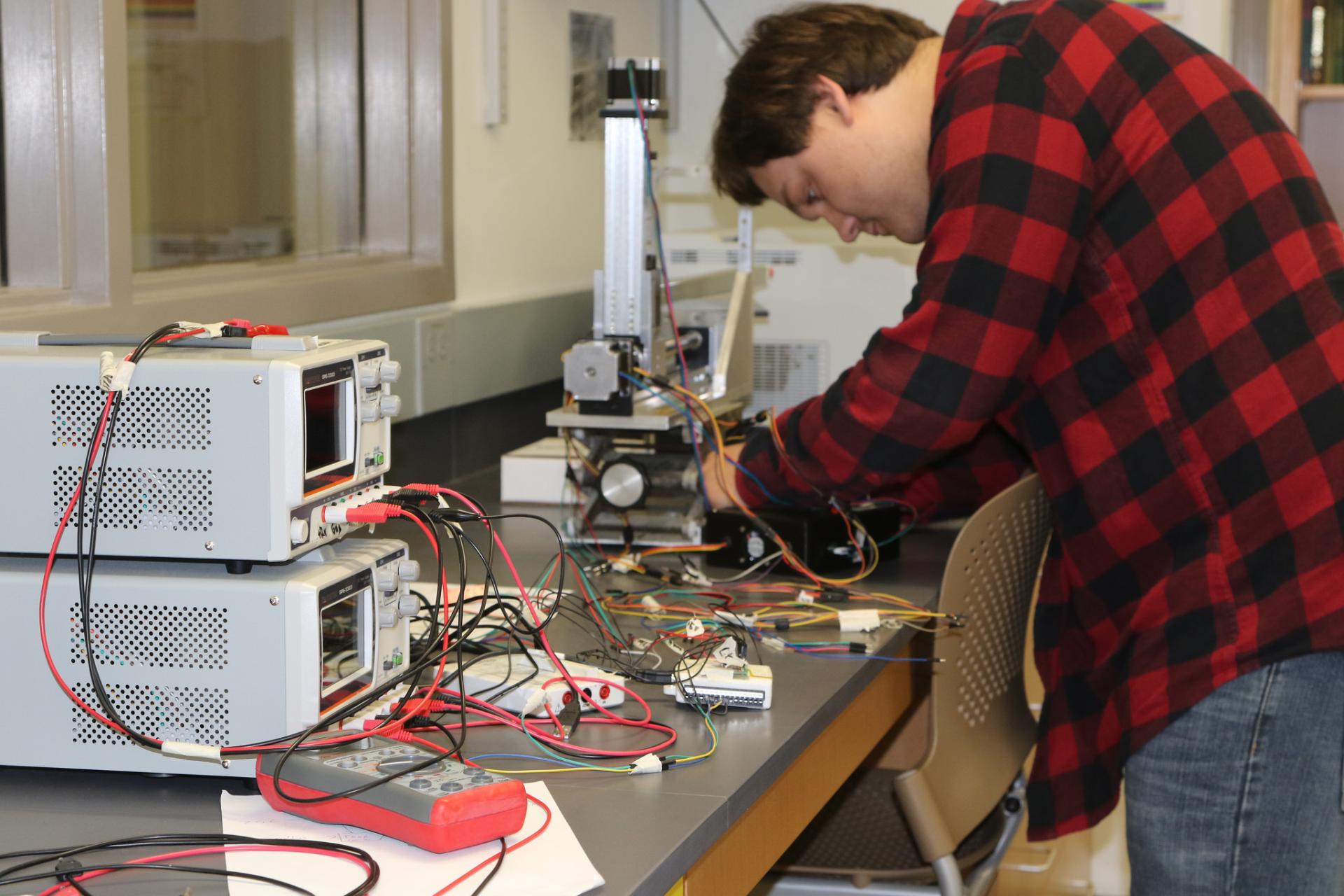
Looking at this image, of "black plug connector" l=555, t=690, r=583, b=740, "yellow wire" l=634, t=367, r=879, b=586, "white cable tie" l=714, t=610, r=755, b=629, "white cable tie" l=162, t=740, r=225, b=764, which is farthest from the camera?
"yellow wire" l=634, t=367, r=879, b=586

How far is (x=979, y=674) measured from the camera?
5.75 ft

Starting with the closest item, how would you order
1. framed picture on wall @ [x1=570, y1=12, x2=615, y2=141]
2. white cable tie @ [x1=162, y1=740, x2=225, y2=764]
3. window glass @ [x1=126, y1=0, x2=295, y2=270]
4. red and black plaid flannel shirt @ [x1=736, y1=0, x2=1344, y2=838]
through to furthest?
white cable tie @ [x1=162, y1=740, x2=225, y2=764] < red and black plaid flannel shirt @ [x1=736, y1=0, x2=1344, y2=838] < window glass @ [x1=126, y1=0, x2=295, y2=270] < framed picture on wall @ [x1=570, y1=12, x2=615, y2=141]

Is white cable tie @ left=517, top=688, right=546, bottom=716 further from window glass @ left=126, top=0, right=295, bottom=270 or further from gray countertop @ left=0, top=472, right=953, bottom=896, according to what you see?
window glass @ left=126, top=0, right=295, bottom=270

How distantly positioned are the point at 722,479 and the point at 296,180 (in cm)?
117

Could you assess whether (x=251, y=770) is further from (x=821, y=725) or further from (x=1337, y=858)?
(x=1337, y=858)

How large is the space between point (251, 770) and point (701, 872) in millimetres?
353

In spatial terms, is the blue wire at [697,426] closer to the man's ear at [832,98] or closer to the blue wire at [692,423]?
the blue wire at [692,423]

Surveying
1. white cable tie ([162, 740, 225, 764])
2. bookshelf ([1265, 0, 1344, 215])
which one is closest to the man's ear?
white cable tie ([162, 740, 225, 764])

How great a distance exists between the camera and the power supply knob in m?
1.87

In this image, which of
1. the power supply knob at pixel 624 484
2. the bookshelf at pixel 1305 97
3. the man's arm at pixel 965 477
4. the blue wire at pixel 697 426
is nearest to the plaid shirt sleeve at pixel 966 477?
the man's arm at pixel 965 477

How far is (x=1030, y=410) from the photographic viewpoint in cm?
156

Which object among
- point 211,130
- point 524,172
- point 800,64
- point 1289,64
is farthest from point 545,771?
point 1289,64

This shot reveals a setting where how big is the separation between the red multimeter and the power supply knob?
33.8 inches

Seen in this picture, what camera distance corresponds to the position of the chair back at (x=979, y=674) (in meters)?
1.62
